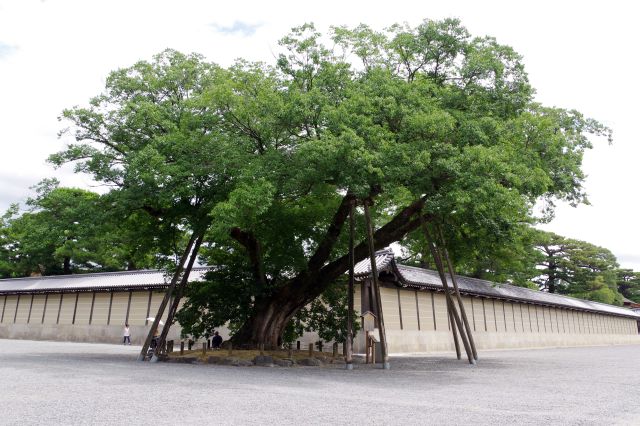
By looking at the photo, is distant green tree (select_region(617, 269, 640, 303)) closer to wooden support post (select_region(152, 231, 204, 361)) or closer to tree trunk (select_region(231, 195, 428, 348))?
tree trunk (select_region(231, 195, 428, 348))

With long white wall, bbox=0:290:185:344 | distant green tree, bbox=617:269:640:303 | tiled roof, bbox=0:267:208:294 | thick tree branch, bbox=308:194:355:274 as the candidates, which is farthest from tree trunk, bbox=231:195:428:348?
distant green tree, bbox=617:269:640:303

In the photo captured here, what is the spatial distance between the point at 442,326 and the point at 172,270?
1624 cm

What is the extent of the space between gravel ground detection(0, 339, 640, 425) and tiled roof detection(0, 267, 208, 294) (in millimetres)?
17554

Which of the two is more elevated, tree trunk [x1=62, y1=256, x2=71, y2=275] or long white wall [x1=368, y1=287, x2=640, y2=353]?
tree trunk [x1=62, y1=256, x2=71, y2=275]

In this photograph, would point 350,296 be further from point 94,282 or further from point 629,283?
point 629,283

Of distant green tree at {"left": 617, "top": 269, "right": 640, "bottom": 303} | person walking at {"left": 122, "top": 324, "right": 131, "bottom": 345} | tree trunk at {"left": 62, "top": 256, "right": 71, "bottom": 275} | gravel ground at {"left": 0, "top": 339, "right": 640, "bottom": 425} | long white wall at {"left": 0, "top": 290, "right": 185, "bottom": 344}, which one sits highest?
distant green tree at {"left": 617, "top": 269, "right": 640, "bottom": 303}

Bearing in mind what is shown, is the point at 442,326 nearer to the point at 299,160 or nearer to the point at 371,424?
the point at 299,160

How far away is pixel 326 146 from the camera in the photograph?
12.1 meters

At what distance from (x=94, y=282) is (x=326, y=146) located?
26.9 metres

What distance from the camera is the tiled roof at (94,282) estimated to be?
101ft

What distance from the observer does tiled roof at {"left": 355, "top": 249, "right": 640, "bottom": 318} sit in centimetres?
2432

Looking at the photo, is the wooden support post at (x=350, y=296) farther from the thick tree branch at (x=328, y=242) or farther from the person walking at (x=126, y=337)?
the person walking at (x=126, y=337)

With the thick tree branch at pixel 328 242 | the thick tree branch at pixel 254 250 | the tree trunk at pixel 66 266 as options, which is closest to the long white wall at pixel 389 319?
the thick tree branch at pixel 328 242

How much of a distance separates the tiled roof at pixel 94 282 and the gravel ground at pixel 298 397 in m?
17.6
